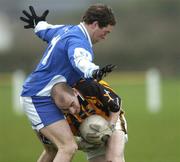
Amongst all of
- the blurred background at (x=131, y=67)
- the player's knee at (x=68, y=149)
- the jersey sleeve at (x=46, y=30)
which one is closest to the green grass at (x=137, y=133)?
the blurred background at (x=131, y=67)

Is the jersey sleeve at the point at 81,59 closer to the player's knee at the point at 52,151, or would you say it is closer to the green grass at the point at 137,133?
the player's knee at the point at 52,151

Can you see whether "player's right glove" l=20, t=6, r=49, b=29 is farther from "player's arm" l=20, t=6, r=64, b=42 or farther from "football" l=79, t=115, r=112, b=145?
"football" l=79, t=115, r=112, b=145

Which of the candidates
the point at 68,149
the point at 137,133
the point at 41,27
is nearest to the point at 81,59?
the point at 68,149

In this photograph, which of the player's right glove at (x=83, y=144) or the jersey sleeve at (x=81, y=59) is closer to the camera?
the jersey sleeve at (x=81, y=59)

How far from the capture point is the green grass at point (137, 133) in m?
16.7

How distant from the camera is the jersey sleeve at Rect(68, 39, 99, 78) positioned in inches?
410

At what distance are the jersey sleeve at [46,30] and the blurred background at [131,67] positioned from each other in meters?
4.13

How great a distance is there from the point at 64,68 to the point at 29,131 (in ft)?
34.7

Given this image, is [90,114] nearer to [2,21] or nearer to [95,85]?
[95,85]

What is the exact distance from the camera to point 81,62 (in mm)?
10492

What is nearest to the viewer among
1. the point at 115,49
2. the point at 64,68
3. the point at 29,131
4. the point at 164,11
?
the point at 64,68

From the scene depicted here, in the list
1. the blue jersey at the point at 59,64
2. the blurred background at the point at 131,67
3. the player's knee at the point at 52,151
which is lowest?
the blurred background at the point at 131,67

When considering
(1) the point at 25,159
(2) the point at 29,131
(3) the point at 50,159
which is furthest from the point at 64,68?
(2) the point at 29,131

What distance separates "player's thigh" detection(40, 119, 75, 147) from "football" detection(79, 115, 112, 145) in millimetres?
191
